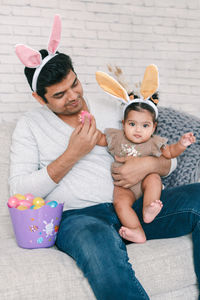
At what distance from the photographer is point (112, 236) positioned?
1.20 metres

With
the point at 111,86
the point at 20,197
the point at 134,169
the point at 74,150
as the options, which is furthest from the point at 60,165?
the point at 111,86

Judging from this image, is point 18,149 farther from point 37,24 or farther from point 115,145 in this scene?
point 37,24

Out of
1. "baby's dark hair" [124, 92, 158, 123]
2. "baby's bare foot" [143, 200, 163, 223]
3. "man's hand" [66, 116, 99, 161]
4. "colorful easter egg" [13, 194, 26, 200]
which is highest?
"baby's dark hair" [124, 92, 158, 123]

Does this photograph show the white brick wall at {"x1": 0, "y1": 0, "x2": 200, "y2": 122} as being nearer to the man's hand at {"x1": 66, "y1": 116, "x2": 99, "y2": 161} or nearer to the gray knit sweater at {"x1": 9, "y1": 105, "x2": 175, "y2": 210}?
the gray knit sweater at {"x1": 9, "y1": 105, "x2": 175, "y2": 210}

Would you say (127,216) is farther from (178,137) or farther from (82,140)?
(178,137)

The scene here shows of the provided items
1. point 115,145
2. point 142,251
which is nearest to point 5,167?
point 115,145

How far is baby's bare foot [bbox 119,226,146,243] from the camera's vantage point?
1.33 meters

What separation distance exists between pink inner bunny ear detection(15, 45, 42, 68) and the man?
0.04 metres

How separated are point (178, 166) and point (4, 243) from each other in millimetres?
869

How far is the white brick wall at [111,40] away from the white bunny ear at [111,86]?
94 cm

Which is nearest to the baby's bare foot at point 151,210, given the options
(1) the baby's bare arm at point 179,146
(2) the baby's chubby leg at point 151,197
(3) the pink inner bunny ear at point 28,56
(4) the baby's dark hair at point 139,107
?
(2) the baby's chubby leg at point 151,197

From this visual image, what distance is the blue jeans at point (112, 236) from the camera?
107 centimetres

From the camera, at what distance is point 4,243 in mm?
1466

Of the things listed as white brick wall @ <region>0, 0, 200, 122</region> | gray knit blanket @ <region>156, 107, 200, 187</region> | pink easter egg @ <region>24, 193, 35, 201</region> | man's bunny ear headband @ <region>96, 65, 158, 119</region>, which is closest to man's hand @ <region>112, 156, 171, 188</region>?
gray knit blanket @ <region>156, 107, 200, 187</region>
